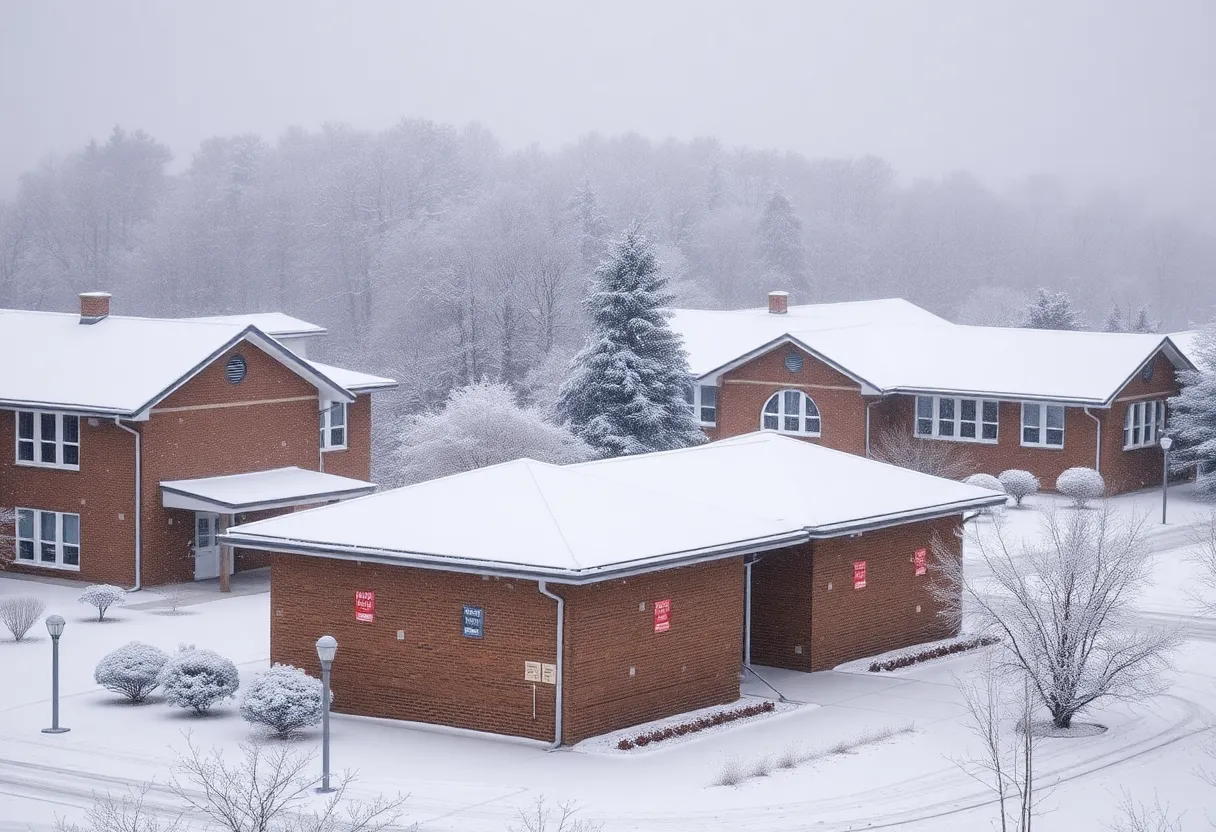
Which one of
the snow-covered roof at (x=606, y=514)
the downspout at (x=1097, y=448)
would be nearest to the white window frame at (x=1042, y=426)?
the downspout at (x=1097, y=448)

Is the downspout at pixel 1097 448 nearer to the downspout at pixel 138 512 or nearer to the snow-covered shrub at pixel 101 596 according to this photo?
the downspout at pixel 138 512

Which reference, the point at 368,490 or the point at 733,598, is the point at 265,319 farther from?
the point at 733,598

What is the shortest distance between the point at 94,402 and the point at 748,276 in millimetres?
85874

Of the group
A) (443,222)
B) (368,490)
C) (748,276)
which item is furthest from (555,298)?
(368,490)

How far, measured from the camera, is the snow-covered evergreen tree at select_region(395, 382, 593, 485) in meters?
50.1

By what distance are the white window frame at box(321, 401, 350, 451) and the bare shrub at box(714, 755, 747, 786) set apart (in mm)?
23767

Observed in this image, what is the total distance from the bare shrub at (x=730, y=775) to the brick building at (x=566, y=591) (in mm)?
2584

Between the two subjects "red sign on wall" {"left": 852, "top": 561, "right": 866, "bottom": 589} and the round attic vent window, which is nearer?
"red sign on wall" {"left": 852, "top": 561, "right": 866, "bottom": 589}

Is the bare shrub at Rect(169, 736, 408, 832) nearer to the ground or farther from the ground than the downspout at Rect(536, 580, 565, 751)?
nearer to the ground

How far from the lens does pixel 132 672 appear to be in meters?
26.2

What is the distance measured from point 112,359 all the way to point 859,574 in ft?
62.2

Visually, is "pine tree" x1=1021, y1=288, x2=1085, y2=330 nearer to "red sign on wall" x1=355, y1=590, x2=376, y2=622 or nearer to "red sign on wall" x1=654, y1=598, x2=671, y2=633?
"red sign on wall" x1=654, y1=598, x2=671, y2=633

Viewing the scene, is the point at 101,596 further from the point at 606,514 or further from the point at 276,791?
the point at 276,791

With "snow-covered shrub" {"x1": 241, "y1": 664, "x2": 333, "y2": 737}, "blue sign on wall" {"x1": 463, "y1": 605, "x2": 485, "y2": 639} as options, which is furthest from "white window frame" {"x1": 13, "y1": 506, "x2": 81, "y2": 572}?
"blue sign on wall" {"x1": 463, "y1": 605, "x2": 485, "y2": 639}
